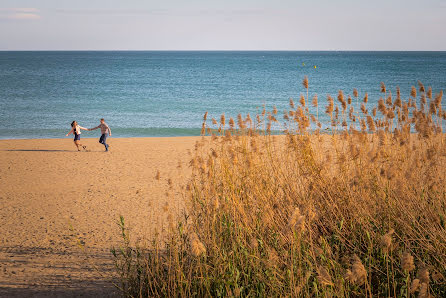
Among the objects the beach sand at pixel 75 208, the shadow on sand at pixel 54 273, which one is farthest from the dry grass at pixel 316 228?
the shadow on sand at pixel 54 273

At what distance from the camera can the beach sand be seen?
557 cm

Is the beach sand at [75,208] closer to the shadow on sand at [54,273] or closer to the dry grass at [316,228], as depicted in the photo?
the shadow on sand at [54,273]

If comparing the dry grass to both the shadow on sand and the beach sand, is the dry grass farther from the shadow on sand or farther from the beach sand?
the shadow on sand

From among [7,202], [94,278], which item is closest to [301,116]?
[94,278]

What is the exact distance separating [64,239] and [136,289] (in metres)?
3.28

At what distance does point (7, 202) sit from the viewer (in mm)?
9523

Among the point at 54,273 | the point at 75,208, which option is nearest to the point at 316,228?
the point at 54,273

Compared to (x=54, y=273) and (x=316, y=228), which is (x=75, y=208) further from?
(x=316, y=228)

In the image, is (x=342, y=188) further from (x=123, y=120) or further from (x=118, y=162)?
(x=123, y=120)

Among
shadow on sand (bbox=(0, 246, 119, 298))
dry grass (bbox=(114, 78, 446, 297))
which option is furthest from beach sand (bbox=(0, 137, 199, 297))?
dry grass (bbox=(114, 78, 446, 297))

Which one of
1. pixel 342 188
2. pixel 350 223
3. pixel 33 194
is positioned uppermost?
pixel 342 188

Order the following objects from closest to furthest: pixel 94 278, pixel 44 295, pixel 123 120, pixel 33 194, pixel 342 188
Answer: pixel 342 188
pixel 44 295
pixel 94 278
pixel 33 194
pixel 123 120

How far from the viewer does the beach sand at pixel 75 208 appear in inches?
219

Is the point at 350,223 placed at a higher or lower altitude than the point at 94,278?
→ higher
